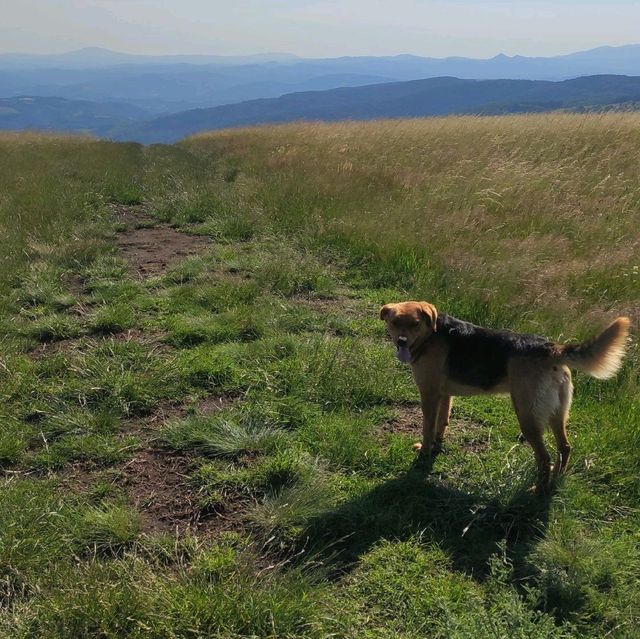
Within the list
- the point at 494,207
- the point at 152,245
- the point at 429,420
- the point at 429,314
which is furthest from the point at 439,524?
the point at 152,245

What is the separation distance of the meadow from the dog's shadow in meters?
0.01

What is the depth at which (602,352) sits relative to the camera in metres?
2.74

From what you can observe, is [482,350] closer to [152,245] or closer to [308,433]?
[308,433]

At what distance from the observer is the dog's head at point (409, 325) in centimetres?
321

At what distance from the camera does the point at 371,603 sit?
90.3 inches

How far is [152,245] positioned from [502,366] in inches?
253

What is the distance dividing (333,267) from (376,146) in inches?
263

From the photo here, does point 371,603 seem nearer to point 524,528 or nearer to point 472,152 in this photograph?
point 524,528

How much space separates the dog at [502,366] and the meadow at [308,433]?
252 mm

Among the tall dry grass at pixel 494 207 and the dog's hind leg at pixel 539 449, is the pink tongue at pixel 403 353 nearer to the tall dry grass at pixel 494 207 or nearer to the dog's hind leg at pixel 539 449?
the dog's hind leg at pixel 539 449

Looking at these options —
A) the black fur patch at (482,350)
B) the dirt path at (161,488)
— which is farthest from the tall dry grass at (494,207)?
the dirt path at (161,488)

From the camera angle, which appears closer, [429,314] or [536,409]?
[536,409]

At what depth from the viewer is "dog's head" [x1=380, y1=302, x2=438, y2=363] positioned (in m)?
3.21

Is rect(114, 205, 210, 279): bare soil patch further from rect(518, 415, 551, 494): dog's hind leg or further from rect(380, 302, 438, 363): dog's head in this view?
rect(518, 415, 551, 494): dog's hind leg
